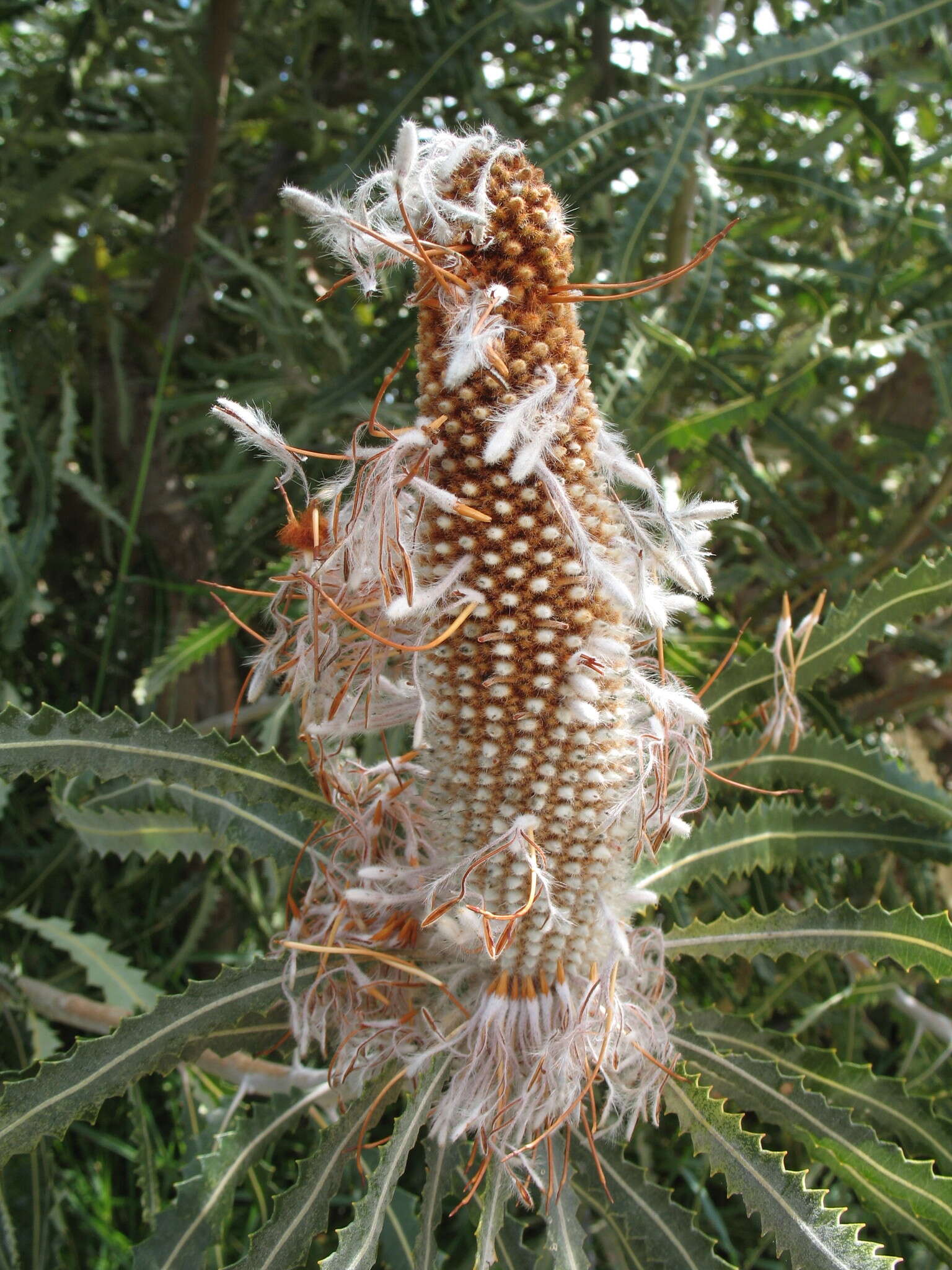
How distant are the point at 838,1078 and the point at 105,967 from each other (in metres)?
0.86

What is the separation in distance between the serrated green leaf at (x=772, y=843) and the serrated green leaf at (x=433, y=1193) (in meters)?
0.28

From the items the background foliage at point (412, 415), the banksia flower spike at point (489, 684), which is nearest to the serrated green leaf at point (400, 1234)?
the background foliage at point (412, 415)

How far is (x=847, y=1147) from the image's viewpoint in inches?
29.5

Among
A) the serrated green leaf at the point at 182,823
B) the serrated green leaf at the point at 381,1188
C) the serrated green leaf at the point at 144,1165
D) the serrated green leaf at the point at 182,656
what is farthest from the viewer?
the serrated green leaf at the point at 182,656

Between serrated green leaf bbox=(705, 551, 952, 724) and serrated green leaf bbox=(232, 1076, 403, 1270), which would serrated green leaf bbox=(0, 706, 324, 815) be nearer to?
serrated green leaf bbox=(232, 1076, 403, 1270)

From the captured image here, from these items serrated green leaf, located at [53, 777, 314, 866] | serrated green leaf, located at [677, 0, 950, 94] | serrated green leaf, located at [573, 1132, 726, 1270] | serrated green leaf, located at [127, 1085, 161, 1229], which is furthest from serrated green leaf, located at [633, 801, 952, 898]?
serrated green leaf, located at [677, 0, 950, 94]

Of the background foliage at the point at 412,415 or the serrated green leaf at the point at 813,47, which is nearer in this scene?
the background foliage at the point at 412,415

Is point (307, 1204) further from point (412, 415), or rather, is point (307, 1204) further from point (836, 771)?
point (412, 415)

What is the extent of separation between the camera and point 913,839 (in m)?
0.92

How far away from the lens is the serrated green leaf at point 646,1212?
0.72 meters

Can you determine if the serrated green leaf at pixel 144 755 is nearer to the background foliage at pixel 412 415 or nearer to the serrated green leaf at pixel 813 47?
the background foliage at pixel 412 415

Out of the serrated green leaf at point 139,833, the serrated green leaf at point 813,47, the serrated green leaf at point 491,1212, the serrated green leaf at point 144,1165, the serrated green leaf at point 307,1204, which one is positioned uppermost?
the serrated green leaf at point 813,47

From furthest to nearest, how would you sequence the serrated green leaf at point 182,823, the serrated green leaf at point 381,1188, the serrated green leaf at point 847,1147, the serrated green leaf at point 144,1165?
the serrated green leaf at point 144,1165 < the serrated green leaf at point 182,823 < the serrated green leaf at point 847,1147 < the serrated green leaf at point 381,1188

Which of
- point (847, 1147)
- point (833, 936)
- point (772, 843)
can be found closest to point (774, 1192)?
point (847, 1147)
